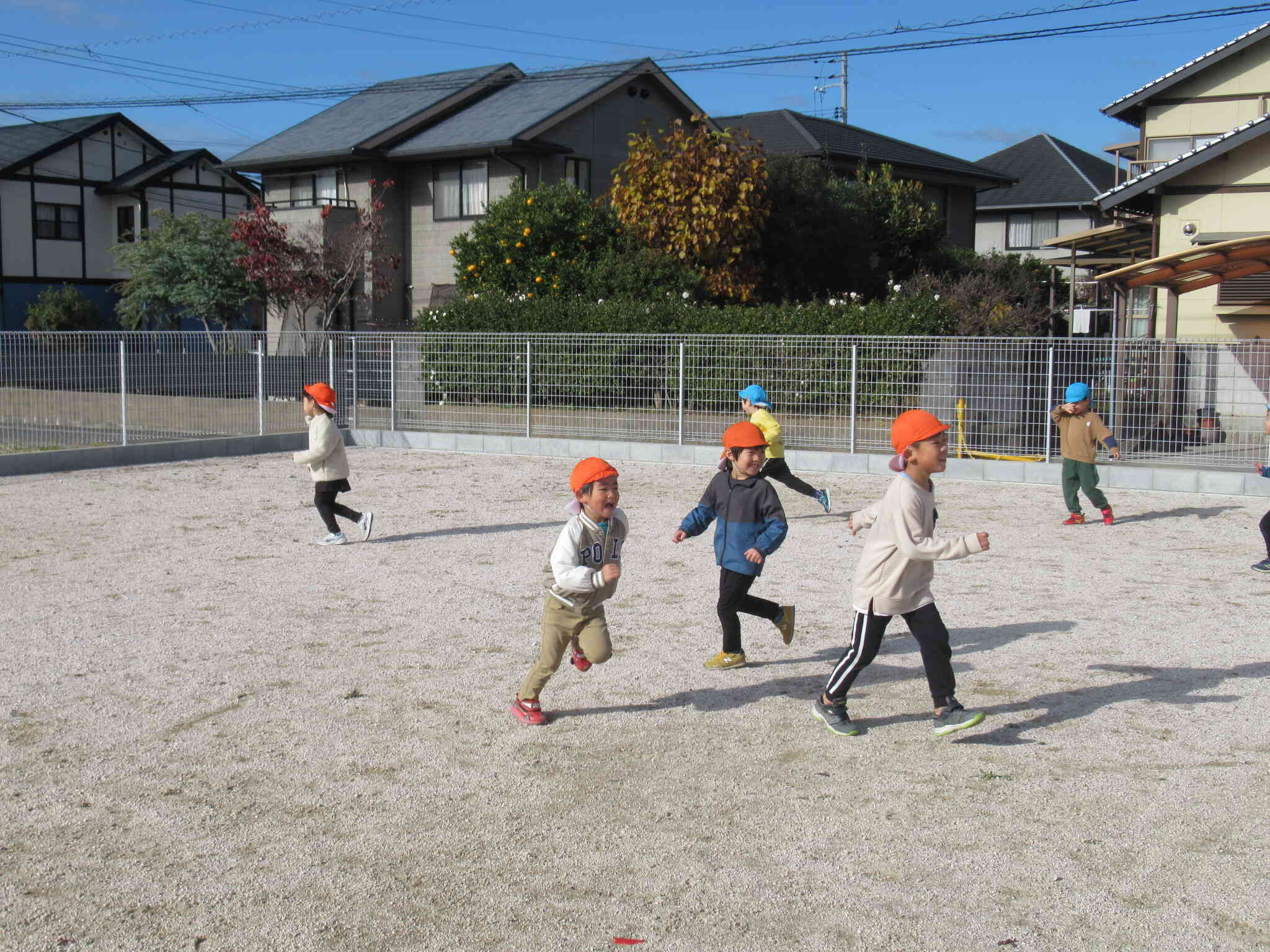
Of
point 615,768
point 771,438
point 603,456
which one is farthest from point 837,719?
point 603,456

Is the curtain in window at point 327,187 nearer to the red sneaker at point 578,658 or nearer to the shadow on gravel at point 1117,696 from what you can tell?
the red sneaker at point 578,658

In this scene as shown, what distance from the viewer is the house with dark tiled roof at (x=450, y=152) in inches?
1156

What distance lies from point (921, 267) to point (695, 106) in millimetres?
8558

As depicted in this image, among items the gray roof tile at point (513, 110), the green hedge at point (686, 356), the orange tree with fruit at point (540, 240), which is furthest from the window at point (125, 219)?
the green hedge at point (686, 356)

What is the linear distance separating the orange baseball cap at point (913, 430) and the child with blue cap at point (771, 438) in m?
5.03

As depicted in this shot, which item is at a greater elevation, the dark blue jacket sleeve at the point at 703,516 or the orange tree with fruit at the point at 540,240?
the orange tree with fruit at the point at 540,240

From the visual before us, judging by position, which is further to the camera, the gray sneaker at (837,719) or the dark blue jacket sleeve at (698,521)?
the dark blue jacket sleeve at (698,521)

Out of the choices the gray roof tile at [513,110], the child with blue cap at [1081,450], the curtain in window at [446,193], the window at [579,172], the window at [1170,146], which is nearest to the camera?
the child with blue cap at [1081,450]

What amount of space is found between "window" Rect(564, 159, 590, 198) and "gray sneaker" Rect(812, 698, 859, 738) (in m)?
26.0

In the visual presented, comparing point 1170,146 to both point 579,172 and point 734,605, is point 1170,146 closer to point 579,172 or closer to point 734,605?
point 579,172

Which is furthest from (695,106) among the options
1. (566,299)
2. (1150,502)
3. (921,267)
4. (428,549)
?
(428,549)

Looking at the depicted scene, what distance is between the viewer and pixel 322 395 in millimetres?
9586

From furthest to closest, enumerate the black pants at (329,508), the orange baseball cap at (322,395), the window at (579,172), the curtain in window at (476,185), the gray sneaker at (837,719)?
the window at (579,172) → the curtain in window at (476,185) → the black pants at (329,508) → the orange baseball cap at (322,395) → the gray sneaker at (837,719)

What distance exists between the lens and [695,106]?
3275 cm
